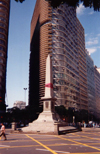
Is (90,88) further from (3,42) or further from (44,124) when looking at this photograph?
(44,124)

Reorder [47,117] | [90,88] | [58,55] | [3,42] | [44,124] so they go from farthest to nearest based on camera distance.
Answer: [90,88]
[58,55]
[3,42]
[47,117]
[44,124]

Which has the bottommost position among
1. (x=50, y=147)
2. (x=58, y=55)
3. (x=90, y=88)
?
(x=50, y=147)

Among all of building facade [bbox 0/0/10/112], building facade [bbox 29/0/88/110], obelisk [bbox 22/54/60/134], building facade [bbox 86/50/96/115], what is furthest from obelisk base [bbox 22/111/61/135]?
building facade [bbox 86/50/96/115]

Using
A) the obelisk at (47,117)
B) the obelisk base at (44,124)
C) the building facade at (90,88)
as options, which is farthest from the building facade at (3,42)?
the building facade at (90,88)

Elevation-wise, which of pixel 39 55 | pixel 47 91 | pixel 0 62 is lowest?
pixel 47 91

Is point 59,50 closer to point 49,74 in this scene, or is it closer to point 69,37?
point 69,37

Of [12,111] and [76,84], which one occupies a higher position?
[76,84]

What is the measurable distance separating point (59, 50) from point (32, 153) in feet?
234

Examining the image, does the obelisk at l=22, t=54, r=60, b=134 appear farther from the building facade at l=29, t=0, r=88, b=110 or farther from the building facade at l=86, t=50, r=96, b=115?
the building facade at l=86, t=50, r=96, b=115

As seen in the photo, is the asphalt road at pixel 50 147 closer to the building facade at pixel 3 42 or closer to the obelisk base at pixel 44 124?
the obelisk base at pixel 44 124

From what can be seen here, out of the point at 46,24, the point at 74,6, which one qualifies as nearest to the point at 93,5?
the point at 74,6

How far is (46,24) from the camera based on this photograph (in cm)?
8031

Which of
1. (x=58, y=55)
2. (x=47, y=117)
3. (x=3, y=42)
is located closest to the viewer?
(x=47, y=117)

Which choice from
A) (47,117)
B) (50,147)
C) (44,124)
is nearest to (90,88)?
(47,117)
